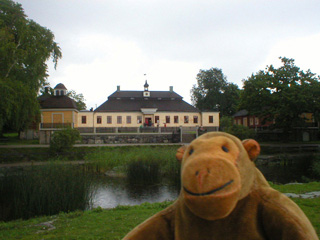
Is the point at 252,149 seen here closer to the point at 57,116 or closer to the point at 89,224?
the point at 89,224

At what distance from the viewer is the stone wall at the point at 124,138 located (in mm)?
32625

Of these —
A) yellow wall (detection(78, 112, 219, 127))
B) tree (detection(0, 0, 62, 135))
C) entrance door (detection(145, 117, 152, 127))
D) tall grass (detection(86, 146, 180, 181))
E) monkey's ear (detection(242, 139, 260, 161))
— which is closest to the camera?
monkey's ear (detection(242, 139, 260, 161))

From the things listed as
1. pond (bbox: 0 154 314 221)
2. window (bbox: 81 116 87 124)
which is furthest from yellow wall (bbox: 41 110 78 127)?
pond (bbox: 0 154 314 221)

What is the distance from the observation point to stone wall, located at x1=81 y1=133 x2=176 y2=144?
107 ft

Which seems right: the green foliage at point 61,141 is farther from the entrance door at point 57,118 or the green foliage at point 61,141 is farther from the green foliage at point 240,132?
the green foliage at point 240,132

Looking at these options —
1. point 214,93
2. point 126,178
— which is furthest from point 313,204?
point 214,93

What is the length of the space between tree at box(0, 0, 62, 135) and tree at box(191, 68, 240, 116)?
3999 centimetres

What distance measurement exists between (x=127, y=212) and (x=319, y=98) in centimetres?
2614

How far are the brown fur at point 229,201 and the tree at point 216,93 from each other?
57376mm

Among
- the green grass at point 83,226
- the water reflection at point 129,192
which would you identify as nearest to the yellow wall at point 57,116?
the water reflection at point 129,192

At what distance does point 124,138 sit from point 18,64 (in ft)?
49.7

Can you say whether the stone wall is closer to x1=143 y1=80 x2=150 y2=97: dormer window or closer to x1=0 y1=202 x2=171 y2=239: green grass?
x1=143 y1=80 x2=150 y2=97: dormer window

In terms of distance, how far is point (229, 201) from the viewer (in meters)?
1.80

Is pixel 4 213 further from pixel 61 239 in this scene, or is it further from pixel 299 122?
pixel 299 122
